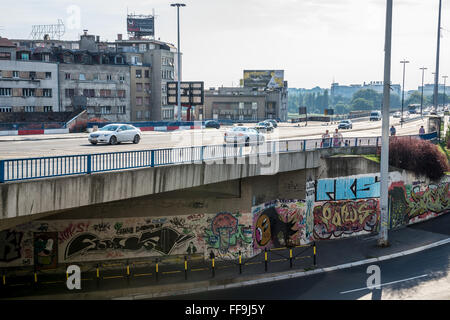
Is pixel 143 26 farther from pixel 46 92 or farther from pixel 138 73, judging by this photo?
pixel 46 92

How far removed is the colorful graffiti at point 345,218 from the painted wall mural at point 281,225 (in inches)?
34.6

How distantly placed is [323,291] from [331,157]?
11192mm

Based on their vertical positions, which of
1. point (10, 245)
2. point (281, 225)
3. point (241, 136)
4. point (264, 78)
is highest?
point (264, 78)

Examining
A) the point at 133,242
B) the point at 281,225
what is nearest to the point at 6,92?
the point at 133,242

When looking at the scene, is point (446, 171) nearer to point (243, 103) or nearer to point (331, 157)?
point (331, 157)

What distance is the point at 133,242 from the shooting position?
2542cm

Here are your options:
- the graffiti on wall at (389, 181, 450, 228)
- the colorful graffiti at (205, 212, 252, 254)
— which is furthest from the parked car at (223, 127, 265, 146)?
the graffiti on wall at (389, 181, 450, 228)

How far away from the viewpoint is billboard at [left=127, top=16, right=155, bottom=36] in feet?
349

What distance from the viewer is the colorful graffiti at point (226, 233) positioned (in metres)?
27.2

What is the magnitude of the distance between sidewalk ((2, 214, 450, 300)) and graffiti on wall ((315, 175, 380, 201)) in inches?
105

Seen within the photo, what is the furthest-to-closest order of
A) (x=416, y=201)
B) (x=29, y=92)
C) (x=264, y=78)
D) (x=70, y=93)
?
(x=264, y=78) → (x=70, y=93) → (x=29, y=92) → (x=416, y=201)

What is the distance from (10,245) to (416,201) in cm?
2645
